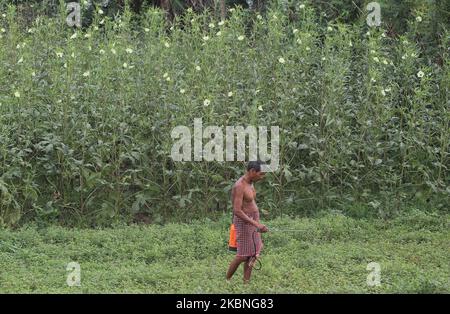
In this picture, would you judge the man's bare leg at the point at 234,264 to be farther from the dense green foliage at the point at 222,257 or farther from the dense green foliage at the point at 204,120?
the dense green foliage at the point at 204,120

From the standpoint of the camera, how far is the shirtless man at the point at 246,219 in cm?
663

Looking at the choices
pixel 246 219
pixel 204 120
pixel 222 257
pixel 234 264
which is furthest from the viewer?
pixel 204 120

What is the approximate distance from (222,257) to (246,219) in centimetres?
129

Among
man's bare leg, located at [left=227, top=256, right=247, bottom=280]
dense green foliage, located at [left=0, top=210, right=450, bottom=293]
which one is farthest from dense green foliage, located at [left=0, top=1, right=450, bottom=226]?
man's bare leg, located at [left=227, top=256, right=247, bottom=280]

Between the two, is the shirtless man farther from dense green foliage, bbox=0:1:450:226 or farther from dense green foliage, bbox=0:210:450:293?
dense green foliage, bbox=0:1:450:226

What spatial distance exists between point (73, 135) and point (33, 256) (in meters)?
1.85

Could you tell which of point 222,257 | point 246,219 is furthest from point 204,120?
point 246,219

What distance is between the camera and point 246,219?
6.61m

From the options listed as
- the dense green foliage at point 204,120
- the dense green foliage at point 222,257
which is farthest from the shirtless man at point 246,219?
the dense green foliage at point 204,120

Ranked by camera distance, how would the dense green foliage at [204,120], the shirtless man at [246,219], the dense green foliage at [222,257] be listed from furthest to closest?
the dense green foliage at [204,120], the dense green foliage at [222,257], the shirtless man at [246,219]

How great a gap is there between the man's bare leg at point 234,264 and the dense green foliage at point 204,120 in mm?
2110

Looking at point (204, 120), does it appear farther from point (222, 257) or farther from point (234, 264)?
point (234, 264)

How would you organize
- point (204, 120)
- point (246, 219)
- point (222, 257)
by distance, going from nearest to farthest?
point (246, 219) → point (222, 257) → point (204, 120)
